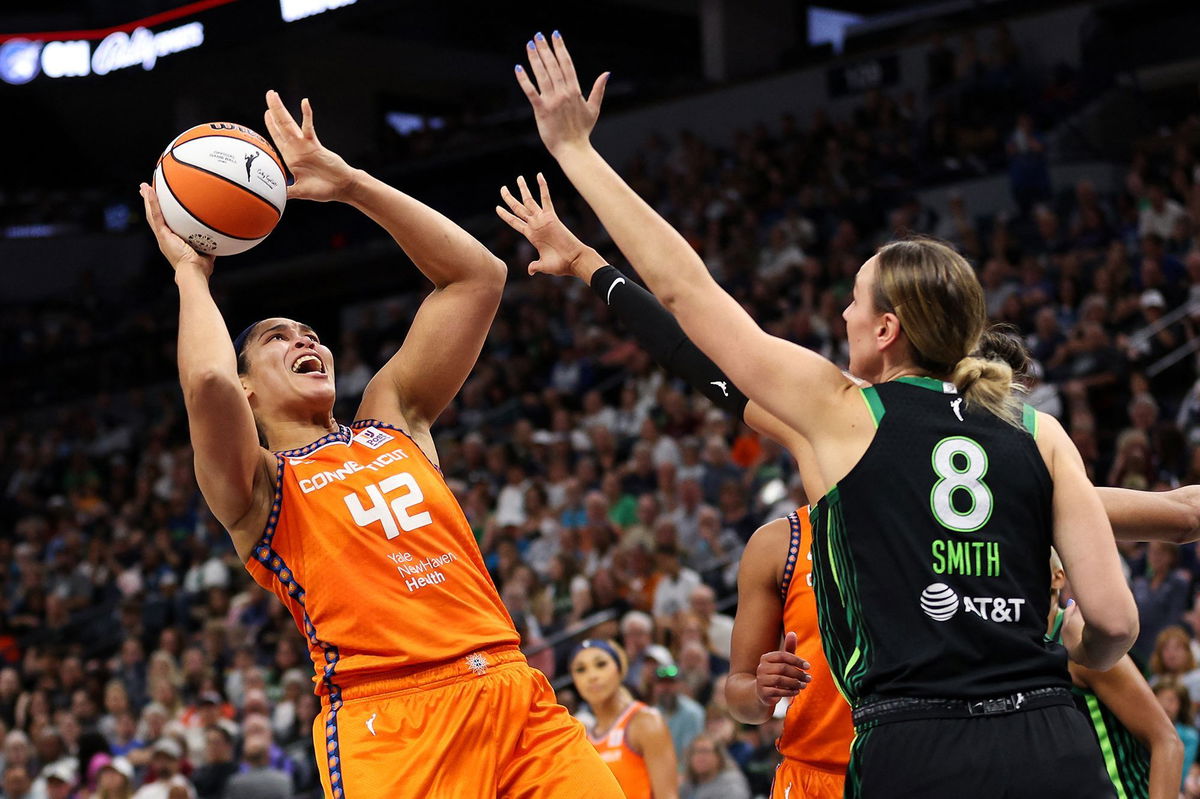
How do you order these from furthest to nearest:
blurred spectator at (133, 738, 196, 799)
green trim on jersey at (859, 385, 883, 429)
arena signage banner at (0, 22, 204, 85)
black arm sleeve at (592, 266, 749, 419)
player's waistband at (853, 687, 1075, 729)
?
arena signage banner at (0, 22, 204, 85) < blurred spectator at (133, 738, 196, 799) < black arm sleeve at (592, 266, 749, 419) < green trim on jersey at (859, 385, 883, 429) < player's waistband at (853, 687, 1075, 729)

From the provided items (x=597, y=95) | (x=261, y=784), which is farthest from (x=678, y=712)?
(x=597, y=95)

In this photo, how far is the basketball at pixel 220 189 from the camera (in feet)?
13.7

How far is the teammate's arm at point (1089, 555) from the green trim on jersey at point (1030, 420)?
1 centimetres

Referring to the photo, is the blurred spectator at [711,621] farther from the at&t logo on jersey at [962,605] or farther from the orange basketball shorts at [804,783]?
the at&t logo on jersey at [962,605]

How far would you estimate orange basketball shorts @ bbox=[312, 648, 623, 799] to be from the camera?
12.3 ft

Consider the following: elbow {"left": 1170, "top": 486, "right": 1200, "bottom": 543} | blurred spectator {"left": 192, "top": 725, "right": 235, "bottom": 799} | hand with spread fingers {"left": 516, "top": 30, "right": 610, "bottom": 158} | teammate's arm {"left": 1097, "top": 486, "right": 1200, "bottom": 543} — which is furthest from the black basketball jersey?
blurred spectator {"left": 192, "top": 725, "right": 235, "bottom": 799}

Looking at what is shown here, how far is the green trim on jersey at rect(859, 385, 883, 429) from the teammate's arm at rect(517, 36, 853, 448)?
4 centimetres

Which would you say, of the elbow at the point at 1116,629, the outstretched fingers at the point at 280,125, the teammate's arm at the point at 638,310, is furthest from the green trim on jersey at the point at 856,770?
the outstretched fingers at the point at 280,125

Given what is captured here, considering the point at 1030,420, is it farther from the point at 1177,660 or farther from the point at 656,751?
the point at 1177,660

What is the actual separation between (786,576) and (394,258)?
20107 mm

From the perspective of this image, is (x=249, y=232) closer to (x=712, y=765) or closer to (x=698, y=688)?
(x=712, y=765)

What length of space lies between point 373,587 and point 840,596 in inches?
62.6

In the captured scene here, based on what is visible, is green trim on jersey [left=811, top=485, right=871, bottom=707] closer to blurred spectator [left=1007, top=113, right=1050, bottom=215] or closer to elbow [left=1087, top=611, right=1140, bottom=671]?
elbow [left=1087, top=611, right=1140, bottom=671]

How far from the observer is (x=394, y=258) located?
78.2 feet
